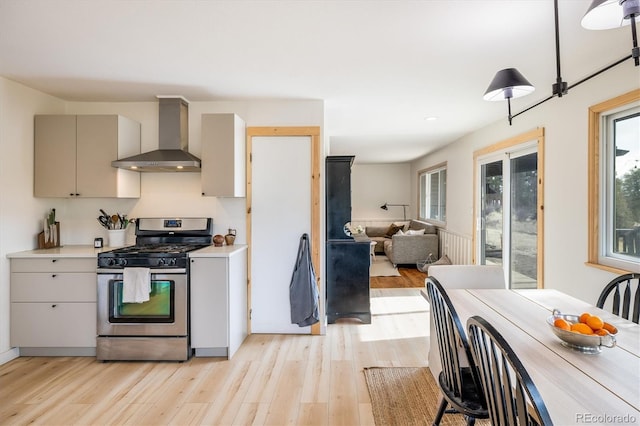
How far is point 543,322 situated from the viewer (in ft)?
5.64

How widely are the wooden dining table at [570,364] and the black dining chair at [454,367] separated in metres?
0.17

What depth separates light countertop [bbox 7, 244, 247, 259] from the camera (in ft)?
9.63

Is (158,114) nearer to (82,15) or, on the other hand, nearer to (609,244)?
(82,15)

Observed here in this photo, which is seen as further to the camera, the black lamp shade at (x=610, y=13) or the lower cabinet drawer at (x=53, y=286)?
the lower cabinet drawer at (x=53, y=286)

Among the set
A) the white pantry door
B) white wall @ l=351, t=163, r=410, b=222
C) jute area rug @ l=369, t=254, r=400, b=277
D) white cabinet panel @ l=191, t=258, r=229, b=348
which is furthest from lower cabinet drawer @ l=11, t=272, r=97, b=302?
white wall @ l=351, t=163, r=410, b=222

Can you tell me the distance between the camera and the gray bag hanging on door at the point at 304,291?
3414 millimetres

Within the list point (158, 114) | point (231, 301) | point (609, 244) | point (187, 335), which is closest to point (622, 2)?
point (609, 244)

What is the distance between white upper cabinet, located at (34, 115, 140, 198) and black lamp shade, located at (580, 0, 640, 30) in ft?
11.3

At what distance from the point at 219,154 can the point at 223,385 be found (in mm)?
1904

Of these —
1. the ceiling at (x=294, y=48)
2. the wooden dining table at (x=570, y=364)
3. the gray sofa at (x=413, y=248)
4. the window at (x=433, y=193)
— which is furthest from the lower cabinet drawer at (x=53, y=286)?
the window at (x=433, y=193)

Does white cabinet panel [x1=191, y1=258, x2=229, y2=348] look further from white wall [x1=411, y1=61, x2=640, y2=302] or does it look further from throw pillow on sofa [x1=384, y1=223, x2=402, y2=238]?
throw pillow on sofa [x1=384, y1=223, x2=402, y2=238]

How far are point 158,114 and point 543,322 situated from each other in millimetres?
3569

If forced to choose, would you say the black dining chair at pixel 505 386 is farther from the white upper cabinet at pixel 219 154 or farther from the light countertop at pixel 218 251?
the white upper cabinet at pixel 219 154

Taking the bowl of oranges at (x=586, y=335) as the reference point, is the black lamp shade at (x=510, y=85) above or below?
above
